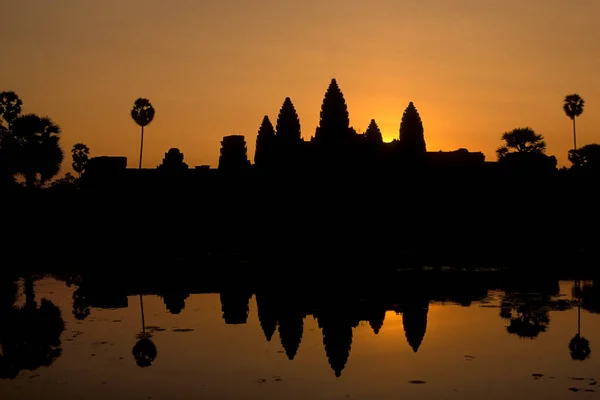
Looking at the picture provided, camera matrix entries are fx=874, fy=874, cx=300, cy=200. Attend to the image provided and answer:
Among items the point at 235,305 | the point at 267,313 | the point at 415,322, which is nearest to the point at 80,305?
the point at 235,305

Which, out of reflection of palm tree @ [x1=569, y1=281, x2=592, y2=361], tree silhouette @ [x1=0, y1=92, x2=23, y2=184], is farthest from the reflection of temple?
tree silhouette @ [x1=0, y1=92, x2=23, y2=184]

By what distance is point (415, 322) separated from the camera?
856 inches

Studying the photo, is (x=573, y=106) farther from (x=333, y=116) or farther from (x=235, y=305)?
(x=235, y=305)

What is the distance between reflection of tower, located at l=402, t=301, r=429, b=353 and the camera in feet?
62.8

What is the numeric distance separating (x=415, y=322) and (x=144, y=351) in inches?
280

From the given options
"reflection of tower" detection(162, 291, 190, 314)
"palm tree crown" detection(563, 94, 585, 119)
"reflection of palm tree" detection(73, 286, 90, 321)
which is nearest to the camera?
"reflection of palm tree" detection(73, 286, 90, 321)

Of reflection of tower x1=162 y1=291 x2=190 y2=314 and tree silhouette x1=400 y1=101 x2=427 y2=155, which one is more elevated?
tree silhouette x1=400 y1=101 x2=427 y2=155

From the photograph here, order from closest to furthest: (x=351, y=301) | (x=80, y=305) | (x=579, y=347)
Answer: (x=579, y=347), (x=80, y=305), (x=351, y=301)

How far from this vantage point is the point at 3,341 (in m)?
19.4

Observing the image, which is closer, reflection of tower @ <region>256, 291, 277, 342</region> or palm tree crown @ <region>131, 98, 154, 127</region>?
reflection of tower @ <region>256, 291, 277, 342</region>

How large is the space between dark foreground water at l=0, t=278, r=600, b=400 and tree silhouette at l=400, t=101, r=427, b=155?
58.8m

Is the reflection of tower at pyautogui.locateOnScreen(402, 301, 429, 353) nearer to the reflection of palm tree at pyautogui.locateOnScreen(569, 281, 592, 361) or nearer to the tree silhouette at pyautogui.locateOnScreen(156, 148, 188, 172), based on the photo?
the reflection of palm tree at pyautogui.locateOnScreen(569, 281, 592, 361)

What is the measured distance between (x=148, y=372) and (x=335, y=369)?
341cm

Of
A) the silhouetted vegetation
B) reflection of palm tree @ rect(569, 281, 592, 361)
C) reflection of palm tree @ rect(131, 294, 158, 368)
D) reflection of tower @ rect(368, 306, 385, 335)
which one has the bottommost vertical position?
reflection of palm tree @ rect(131, 294, 158, 368)
